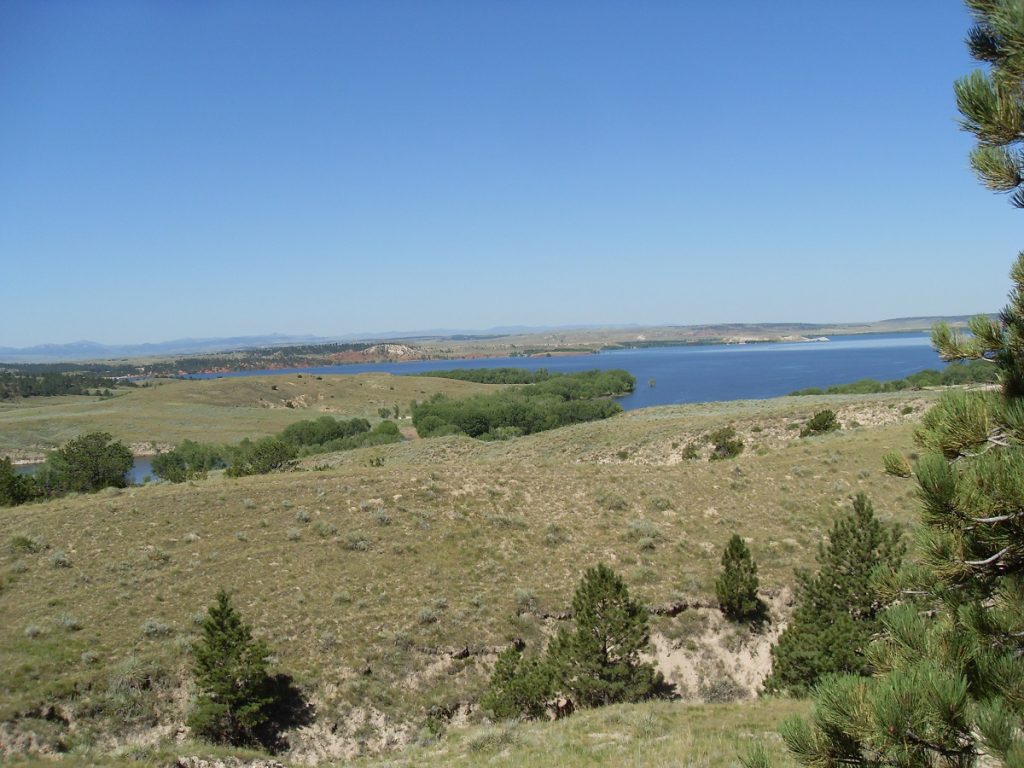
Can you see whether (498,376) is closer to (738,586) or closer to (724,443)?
(724,443)

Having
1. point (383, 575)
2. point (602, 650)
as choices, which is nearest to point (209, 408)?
point (383, 575)

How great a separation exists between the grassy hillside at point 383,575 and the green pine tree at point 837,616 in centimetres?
199

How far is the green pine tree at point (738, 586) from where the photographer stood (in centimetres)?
1844

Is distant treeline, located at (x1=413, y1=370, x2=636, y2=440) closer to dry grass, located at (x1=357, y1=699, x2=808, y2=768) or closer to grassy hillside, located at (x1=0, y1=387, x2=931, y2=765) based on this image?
grassy hillside, located at (x1=0, y1=387, x2=931, y2=765)

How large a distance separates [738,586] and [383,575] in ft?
35.8

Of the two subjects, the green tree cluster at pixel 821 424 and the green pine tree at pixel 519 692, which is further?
the green tree cluster at pixel 821 424

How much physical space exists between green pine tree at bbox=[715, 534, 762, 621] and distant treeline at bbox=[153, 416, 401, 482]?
96.3ft

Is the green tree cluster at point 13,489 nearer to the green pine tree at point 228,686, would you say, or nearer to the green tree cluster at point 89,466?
the green tree cluster at point 89,466

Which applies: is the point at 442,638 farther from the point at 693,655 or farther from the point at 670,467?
the point at 670,467

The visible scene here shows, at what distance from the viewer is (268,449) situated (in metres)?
42.5

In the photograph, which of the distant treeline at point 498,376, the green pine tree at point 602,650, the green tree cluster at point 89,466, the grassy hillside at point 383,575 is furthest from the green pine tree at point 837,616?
the distant treeline at point 498,376

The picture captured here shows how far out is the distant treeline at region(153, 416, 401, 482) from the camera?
42.2 m

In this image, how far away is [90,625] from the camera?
15.9m

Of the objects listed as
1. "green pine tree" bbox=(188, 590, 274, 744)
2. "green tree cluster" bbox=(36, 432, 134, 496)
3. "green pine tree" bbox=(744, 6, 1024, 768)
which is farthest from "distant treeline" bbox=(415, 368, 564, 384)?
"green pine tree" bbox=(744, 6, 1024, 768)
